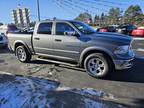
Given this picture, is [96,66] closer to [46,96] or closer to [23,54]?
[46,96]

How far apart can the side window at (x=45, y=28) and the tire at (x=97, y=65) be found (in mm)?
1913

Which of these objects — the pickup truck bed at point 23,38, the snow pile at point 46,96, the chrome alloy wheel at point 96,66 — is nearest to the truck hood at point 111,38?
the chrome alloy wheel at point 96,66

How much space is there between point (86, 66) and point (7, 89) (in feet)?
8.21

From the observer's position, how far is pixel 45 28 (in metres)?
7.81

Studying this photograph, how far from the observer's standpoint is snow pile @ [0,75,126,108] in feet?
14.5

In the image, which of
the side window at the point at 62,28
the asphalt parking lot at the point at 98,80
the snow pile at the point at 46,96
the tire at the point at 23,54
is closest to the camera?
the snow pile at the point at 46,96

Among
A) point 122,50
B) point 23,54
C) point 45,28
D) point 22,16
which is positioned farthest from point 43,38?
point 22,16

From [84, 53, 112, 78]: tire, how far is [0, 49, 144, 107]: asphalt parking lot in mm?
179

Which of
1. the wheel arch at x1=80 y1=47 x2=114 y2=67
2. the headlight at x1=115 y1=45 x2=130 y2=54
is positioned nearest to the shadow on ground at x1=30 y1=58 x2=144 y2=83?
the wheel arch at x1=80 y1=47 x2=114 y2=67

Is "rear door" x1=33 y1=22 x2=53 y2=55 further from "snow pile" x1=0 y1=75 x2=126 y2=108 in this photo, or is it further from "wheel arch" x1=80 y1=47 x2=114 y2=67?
"snow pile" x1=0 y1=75 x2=126 y2=108

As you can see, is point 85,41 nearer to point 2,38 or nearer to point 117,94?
point 117,94

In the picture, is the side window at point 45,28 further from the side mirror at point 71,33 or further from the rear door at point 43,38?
the side mirror at point 71,33

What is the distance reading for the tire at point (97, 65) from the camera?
20.6 ft

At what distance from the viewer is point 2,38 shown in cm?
1255
